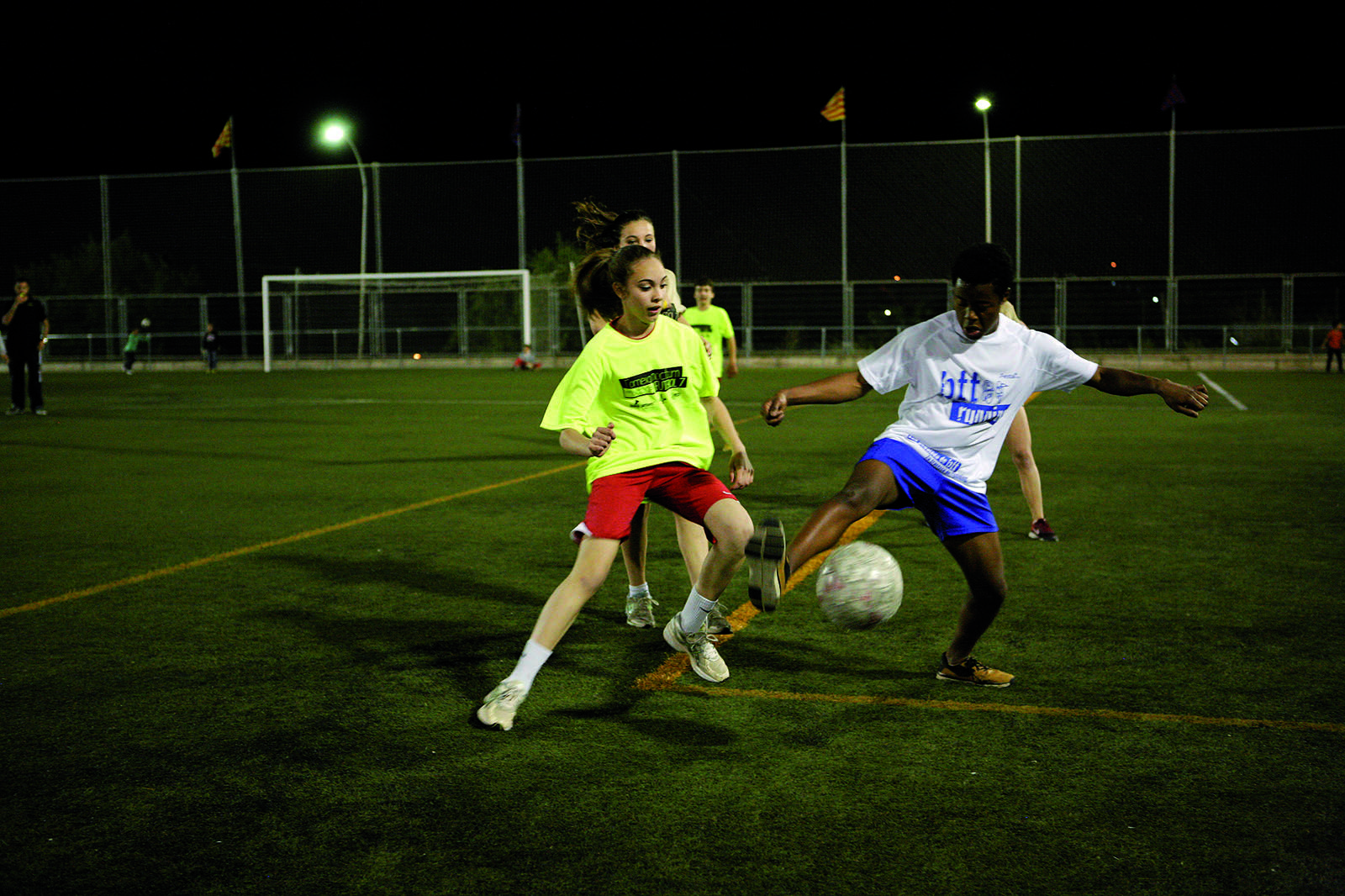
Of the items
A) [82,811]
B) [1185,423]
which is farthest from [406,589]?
[1185,423]

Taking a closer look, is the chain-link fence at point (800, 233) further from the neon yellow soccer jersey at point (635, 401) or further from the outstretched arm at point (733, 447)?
the neon yellow soccer jersey at point (635, 401)

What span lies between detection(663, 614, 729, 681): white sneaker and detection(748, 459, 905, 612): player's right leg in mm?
644

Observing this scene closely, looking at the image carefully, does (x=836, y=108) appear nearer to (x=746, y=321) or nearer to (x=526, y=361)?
(x=746, y=321)

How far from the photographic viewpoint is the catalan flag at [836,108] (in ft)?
115

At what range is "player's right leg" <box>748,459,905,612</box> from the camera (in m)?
3.93

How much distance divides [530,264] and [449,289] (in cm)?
313

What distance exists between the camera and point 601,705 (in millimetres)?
4434

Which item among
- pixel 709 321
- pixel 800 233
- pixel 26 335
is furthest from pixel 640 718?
pixel 800 233

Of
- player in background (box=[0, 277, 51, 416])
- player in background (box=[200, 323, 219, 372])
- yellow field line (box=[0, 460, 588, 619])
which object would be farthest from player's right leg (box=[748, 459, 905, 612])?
player in background (box=[200, 323, 219, 372])

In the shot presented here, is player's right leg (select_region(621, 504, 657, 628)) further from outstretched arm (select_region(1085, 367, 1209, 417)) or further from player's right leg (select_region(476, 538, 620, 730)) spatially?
outstretched arm (select_region(1085, 367, 1209, 417))

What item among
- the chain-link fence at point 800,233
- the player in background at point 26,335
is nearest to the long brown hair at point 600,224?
the player in background at point 26,335

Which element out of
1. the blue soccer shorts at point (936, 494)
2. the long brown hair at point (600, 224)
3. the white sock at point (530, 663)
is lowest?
the white sock at point (530, 663)

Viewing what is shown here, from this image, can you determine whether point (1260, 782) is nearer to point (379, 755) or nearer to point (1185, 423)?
point (379, 755)

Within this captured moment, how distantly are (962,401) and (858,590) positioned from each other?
810 millimetres
